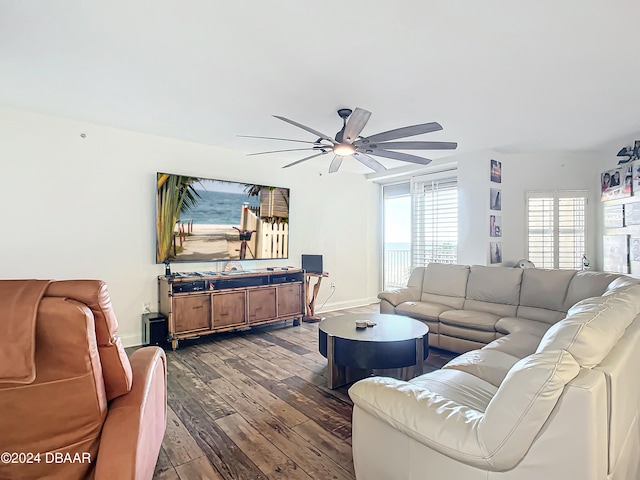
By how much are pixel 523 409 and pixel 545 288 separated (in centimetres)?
316

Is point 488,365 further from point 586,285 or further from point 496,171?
point 496,171

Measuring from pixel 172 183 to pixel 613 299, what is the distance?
4358mm

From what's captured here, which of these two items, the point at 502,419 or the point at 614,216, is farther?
the point at 614,216

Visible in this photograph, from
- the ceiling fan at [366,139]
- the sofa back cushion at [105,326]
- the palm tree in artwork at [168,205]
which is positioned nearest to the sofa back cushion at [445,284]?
the ceiling fan at [366,139]

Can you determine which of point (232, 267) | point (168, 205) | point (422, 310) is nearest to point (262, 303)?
point (232, 267)

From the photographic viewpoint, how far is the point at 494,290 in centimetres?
405

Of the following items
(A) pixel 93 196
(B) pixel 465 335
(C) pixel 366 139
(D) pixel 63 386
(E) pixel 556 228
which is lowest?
(B) pixel 465 335

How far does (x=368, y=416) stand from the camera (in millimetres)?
1507

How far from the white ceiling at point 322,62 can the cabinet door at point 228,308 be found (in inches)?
81.7

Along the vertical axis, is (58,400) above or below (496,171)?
below

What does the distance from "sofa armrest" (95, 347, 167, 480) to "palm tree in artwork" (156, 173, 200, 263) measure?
2.84 metres

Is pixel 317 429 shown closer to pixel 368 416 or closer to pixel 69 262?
pixel 368 416

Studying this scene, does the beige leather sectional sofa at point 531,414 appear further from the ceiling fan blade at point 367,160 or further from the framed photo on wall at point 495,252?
the framed photo on wall at point 495,252

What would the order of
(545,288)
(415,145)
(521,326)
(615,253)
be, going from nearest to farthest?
(415,145), (521,326), (545,288), (615,253)
